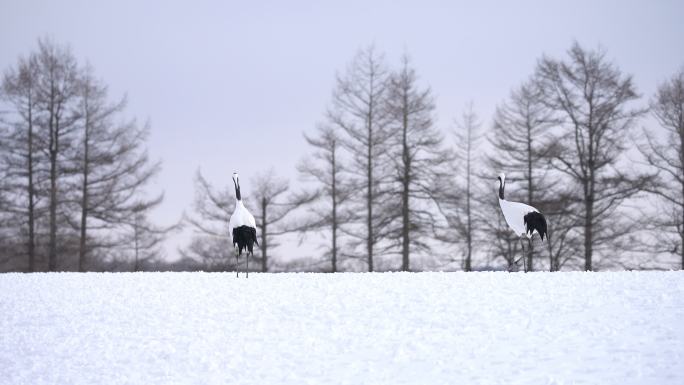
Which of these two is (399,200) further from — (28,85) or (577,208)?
(28,85)

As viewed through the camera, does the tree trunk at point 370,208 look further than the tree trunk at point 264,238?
No

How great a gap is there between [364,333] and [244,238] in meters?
7.43

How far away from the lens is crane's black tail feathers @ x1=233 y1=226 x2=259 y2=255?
16375 millimetres

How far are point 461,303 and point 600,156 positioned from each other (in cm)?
1623

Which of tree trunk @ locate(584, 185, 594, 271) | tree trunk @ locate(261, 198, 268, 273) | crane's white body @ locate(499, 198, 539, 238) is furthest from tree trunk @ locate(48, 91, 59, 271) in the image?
tree trunk @ locate(584, 185, 594, 271)

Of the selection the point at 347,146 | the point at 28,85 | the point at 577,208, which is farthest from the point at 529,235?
the point at 28,85

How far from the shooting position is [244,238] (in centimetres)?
1638

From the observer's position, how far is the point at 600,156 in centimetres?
2486

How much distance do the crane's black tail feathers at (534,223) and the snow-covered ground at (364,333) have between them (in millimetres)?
3047

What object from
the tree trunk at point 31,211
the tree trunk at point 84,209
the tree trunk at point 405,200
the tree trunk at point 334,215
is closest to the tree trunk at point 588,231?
the tree trunk at point 405,200

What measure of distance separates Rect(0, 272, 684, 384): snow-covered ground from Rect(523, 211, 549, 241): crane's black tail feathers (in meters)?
3.05

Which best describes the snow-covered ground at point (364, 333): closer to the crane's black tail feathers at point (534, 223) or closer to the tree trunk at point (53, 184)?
the crane's black tail feathers at point (534, 223)

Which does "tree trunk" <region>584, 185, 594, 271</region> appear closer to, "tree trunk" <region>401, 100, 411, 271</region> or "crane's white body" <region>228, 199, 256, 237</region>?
"tree trunk" <region>401, 100, 411, 271</region>

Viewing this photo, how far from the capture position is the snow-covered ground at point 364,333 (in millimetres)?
7949
